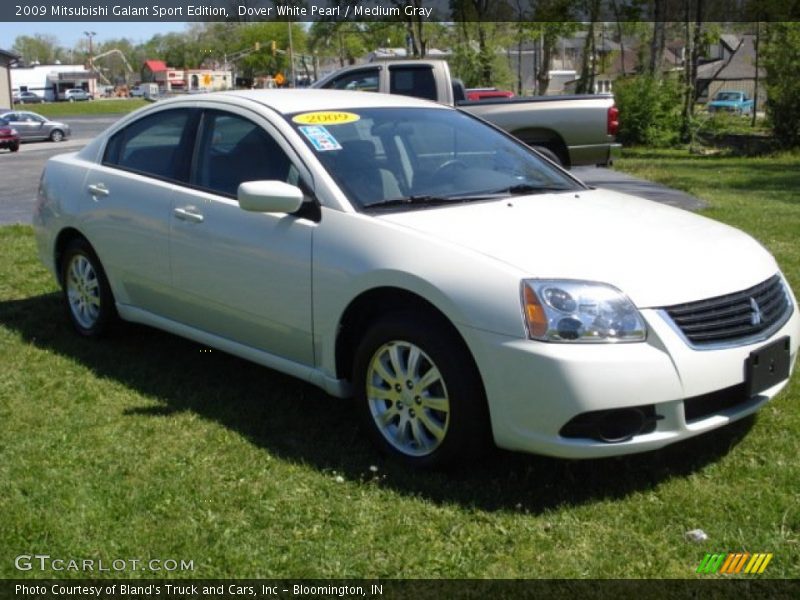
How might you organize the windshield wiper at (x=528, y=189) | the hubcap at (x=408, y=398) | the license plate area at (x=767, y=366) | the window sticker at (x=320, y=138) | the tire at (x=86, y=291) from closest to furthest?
the license plate area at (x=767, y=366)
the hubcap at (x=408, y=398)
the window sticker at (x=320, y=138)
the windshield wiper at (x=528, y=189)
the tire at (x=86, y=291)

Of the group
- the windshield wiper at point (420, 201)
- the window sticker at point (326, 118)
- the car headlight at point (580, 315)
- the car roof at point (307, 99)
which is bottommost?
the car headlight at point (580, 315)

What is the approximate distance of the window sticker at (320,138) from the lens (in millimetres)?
4707

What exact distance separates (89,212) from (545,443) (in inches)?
136

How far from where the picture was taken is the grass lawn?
344 cm

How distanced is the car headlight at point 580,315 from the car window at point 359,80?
35.3 feet

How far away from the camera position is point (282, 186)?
175 inches

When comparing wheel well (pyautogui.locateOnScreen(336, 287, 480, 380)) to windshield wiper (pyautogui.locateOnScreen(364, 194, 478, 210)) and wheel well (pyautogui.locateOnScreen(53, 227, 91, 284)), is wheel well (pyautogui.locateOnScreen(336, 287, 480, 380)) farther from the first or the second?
wheel well (pyautogui.locateOnScreen(53, 227, 91, 284))

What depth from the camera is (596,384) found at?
357 centimetres

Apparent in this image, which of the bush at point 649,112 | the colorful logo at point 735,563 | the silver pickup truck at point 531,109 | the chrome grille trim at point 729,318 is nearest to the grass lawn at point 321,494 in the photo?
the colorful logo at point 735,563

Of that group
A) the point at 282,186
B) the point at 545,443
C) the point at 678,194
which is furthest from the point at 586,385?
the point at 678,194

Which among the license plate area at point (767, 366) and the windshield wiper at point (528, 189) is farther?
the windshield wiper at point (528, 189)

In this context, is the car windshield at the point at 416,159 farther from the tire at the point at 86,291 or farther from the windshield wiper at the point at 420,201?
the tire at the point at 86,291

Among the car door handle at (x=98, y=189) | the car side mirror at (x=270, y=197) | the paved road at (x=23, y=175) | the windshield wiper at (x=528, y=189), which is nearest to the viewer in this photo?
the car side mirror at (x=270, y=197)

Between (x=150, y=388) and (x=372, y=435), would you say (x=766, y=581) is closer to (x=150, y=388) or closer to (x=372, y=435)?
(x=372, y=435)
